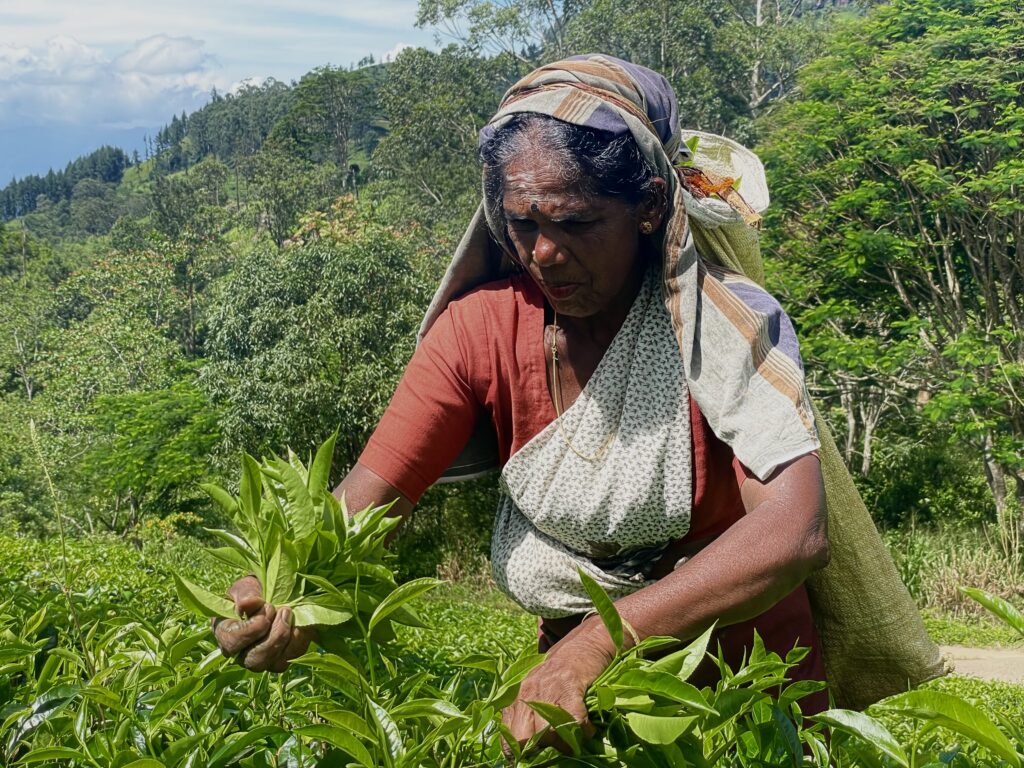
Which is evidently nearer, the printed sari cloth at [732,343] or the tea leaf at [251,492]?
the tea leaf at [251,492]

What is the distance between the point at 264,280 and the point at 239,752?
38.9 feet

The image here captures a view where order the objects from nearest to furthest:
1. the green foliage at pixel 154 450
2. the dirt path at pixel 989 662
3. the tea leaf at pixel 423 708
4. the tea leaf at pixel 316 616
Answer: the tea leaf at pixel 423 708 < the tea leaf at pixel 316 616 < the dirt path at pixel 989 662 < the green foliage at pixel 154 450

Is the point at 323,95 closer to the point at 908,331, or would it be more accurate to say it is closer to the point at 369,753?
the point at 908,331

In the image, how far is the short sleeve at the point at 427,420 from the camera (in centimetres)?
168

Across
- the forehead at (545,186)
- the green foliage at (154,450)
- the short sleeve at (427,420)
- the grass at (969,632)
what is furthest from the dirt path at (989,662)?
the green foliage at (154,450)

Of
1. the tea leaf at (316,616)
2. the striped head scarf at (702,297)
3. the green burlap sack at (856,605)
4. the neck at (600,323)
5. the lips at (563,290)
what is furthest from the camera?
the green burlap sack at (856,605)

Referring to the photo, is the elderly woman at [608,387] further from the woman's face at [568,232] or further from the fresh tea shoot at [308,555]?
the fresh tea shoot at [308,555]

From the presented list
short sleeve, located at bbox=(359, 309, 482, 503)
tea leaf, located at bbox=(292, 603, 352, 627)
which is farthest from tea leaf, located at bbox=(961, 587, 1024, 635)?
short sleeve, located at bbox=(359, 309, 482, 503)

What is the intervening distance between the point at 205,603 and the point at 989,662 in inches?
330

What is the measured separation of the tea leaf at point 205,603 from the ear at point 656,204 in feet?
2.77

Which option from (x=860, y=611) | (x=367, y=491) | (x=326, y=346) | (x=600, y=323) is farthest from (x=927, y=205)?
(x=367, y=491)

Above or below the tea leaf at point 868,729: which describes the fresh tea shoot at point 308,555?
above

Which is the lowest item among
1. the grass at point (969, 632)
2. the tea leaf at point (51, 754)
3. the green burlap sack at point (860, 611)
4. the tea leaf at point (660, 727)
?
the grass at point (969, 632)

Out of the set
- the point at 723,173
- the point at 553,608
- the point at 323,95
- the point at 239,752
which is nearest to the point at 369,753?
the point at 239,752
